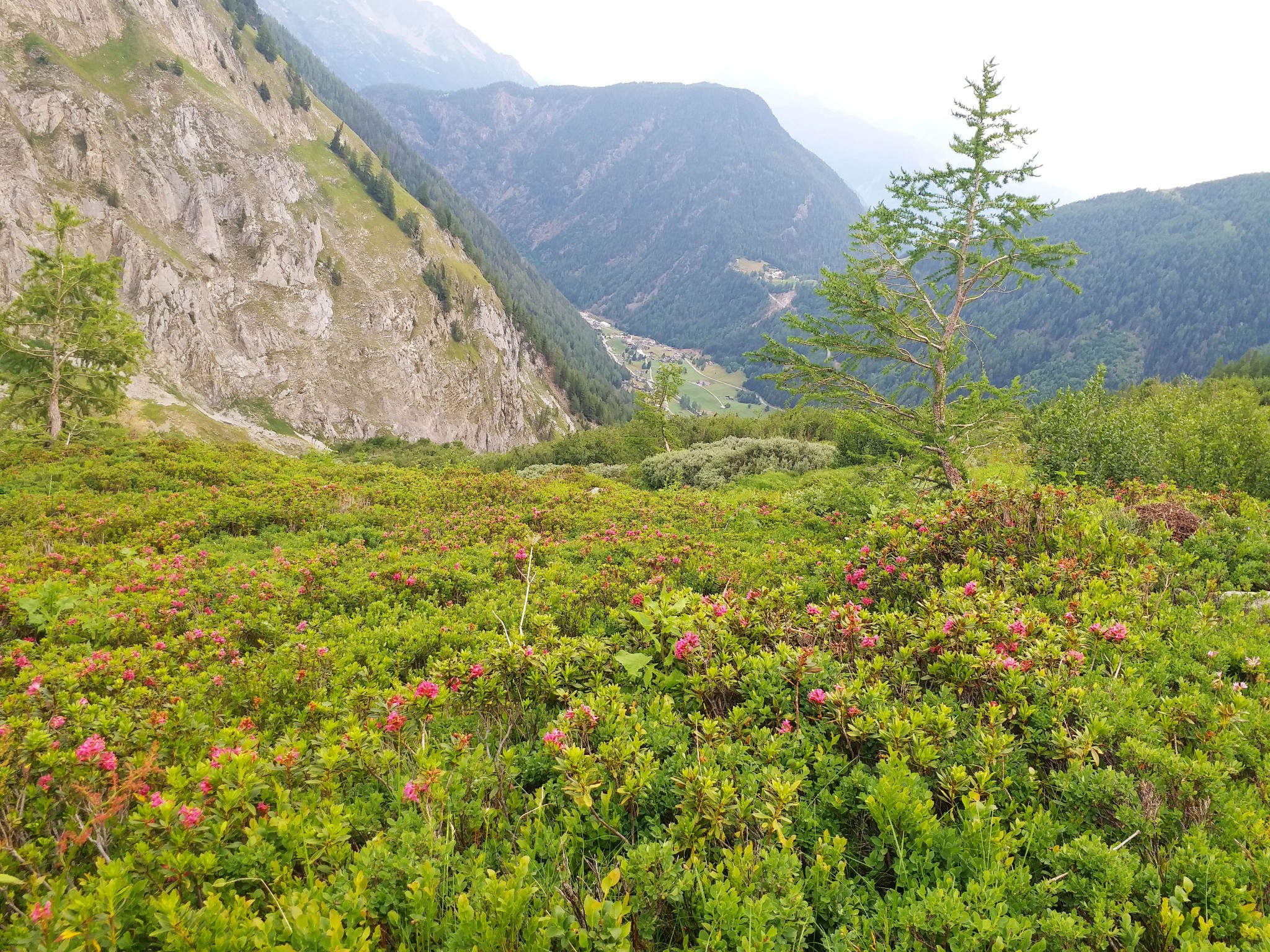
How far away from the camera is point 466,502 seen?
12.3 meters

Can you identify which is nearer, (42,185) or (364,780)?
(364,780)

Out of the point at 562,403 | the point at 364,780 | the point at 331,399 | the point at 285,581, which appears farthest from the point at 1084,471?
the point at 562,403

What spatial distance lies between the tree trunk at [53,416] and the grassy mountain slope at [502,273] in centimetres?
10276

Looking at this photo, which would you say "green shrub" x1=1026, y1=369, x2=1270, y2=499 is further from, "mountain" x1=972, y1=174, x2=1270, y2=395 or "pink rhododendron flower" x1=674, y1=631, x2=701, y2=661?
"mountain" x1=972, y1=174, x2=1270, y2=395

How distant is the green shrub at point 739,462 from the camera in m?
21.1

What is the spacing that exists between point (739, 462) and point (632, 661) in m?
18.6

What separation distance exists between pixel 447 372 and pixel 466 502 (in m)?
82.3

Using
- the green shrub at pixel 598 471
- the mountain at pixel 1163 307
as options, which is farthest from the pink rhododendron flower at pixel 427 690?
the mountain at pixel 1163 307

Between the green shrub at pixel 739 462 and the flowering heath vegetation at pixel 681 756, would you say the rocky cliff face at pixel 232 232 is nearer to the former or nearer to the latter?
the green shrub at pixel 739 462

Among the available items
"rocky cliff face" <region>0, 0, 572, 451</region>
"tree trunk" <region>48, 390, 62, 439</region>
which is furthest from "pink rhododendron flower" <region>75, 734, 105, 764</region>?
"rocky cliff face" <region>0, 0, 572, 451</region>

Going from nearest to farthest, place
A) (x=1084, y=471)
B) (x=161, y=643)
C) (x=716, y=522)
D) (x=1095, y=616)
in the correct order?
(x=1095, y=616), (x=161, y=643), (x=1084, y=471), (x=716, y=522)

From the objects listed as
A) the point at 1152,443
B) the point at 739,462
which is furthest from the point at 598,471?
the point at 1152,443

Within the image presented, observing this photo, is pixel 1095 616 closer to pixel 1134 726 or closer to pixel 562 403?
pixel 1134 726

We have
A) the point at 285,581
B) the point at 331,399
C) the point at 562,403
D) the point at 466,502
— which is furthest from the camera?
the point at 562,403
